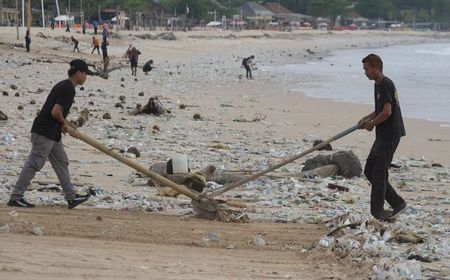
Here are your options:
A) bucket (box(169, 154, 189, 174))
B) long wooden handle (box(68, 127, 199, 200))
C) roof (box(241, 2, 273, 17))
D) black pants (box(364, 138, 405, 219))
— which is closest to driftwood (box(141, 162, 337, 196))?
bucket (box(169, 154, 189, 174))

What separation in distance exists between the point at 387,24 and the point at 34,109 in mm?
160236

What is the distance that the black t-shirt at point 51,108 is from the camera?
800cm

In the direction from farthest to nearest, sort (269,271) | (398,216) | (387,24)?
(387,24)
(398,216)
(269,271)

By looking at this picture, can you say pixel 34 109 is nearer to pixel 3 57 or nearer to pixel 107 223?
pixel 107 223

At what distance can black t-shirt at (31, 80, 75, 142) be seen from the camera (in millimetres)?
8000

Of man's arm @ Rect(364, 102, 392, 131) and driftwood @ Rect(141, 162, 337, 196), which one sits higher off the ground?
man's arm @ Rect(364, 102, 392, 131)

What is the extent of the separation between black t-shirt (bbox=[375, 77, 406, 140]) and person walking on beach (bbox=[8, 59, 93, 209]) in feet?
8.98

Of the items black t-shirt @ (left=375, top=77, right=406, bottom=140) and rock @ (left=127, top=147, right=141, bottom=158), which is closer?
black t-shirt @ (left=375, top=77, right=406, bottom=140)

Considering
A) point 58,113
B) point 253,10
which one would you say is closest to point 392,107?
point 58,113

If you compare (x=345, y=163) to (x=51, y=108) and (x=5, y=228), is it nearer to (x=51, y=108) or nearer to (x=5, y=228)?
(x=51, y=108)

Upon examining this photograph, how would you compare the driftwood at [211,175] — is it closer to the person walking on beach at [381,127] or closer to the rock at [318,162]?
the rock at [318,162]

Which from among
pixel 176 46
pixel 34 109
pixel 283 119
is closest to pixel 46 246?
pixel 34 109

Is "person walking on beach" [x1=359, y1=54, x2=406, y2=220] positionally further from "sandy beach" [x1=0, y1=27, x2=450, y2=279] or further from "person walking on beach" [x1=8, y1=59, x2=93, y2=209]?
"person walking on beach" [x1=8, y1=59, x2=93, y2=209]

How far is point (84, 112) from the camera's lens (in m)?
16.0
